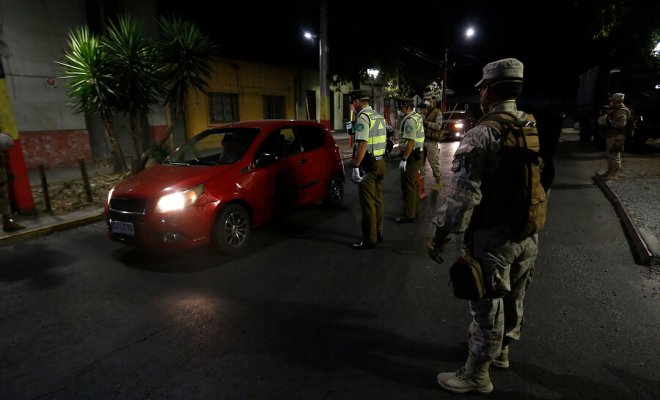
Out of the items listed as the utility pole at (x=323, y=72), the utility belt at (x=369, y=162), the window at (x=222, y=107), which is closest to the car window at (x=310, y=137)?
the utility belt at (x=369, y=162)

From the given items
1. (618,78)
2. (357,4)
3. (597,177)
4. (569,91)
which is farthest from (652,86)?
(569,91)

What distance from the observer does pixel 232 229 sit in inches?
201

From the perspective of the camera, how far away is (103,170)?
1152cm

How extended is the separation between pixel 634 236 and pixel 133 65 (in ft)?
31.0

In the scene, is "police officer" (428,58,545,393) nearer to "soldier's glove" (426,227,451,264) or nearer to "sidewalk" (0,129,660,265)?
"soldier's glove" (426,227,451,264)

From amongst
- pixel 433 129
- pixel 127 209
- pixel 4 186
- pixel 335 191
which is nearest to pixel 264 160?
pixel 127 209

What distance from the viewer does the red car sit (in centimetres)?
458

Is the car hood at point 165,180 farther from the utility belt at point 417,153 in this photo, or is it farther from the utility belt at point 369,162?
the utility belt at point 417,153

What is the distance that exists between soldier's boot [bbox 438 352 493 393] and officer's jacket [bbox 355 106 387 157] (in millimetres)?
3119

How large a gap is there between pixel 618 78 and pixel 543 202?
1519 cm

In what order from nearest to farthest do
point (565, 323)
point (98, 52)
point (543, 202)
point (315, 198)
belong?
point (543, 202), point (565, 323), point (315, 198), point (98, 52)

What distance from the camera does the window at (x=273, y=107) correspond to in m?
20.4

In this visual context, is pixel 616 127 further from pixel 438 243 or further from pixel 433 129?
pixel 438 243

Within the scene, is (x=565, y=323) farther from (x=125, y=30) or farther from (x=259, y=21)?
(x=259, y=21)
